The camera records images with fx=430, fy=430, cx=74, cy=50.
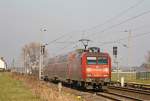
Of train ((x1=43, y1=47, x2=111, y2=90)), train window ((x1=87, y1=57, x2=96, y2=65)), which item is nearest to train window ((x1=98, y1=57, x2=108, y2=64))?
train ((x1=43, y1=47, x2=111, y2=90))

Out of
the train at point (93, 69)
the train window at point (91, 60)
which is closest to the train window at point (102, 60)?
the train at point (93, 69)

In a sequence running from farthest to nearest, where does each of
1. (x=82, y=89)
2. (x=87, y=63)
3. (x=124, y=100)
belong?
(x=82, y=89) < (x=87, y=63) < (x=124, y=100)

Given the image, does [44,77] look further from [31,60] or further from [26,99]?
[31,60]

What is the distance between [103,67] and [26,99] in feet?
44.7

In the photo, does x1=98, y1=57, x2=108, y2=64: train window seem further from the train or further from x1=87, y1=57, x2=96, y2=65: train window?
x1=87, y1=57, x2=96, y2=65: train window

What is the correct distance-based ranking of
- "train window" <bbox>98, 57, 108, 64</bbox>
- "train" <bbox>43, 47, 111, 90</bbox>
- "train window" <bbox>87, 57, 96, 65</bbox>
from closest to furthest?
"train" <bbox>43, 47, 111, 90</bbox>
"train window" <bbox>87, 57, 96, 65</bbox>
"train window" <bbox>98, 57, 108, 64</bbox>

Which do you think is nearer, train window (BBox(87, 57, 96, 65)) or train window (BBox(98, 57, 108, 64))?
train window (BBox(87, 57, 96, 65))

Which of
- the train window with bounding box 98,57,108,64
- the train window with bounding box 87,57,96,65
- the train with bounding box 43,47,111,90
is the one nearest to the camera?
the train with bounding box 43,47,111,90

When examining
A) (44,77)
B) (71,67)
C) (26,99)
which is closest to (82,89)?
(71,67)

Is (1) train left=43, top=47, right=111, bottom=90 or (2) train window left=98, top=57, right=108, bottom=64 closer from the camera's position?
(1) train left=43, top=47, right=111, bottom=90

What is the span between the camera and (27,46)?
146 metres

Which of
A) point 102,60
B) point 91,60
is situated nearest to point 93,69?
point 91,60

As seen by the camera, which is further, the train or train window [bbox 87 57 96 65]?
train window [bbox 87 57 96 65]

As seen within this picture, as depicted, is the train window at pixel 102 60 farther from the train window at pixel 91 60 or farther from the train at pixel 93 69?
the train window at pixel 91 60
